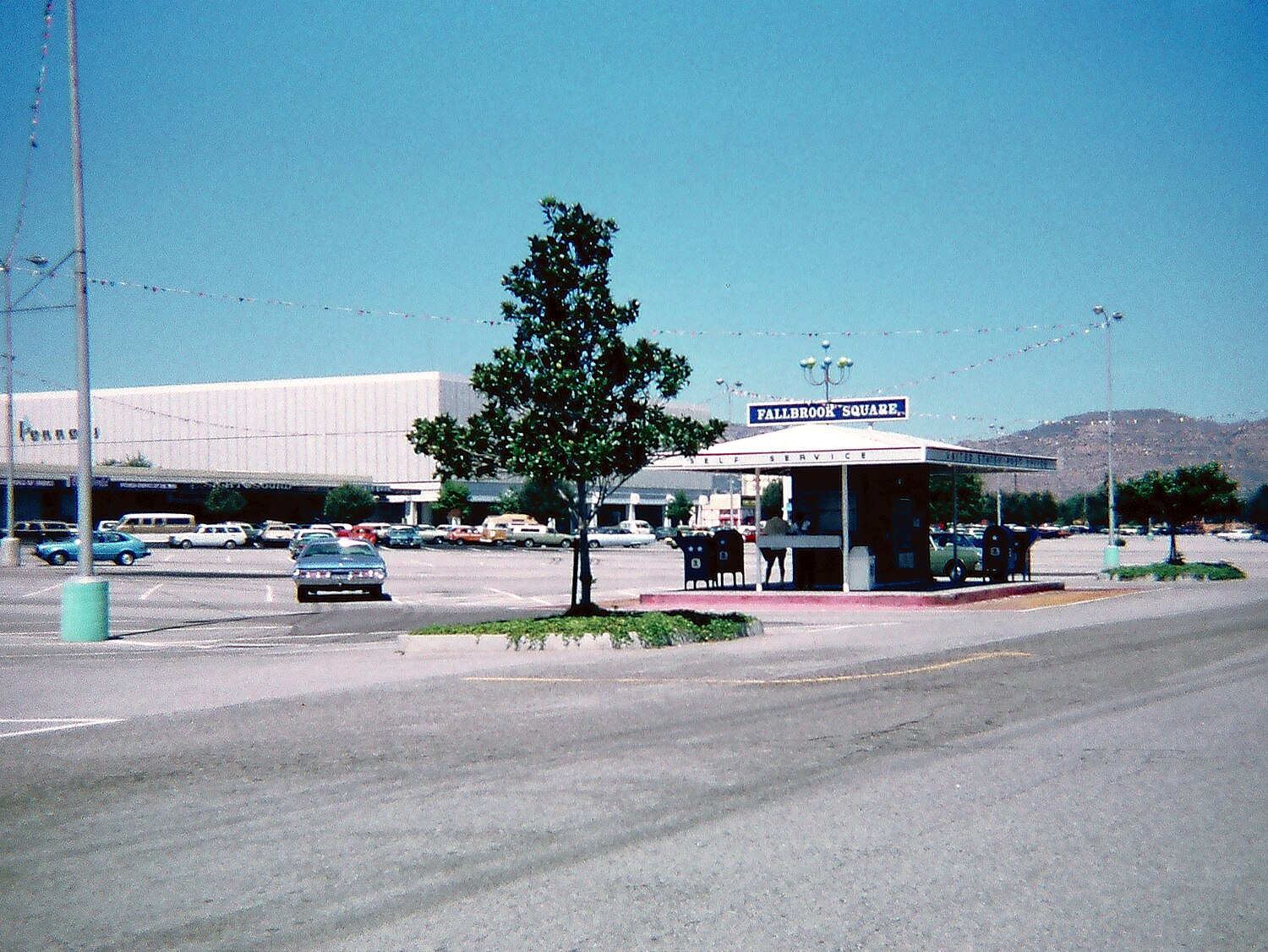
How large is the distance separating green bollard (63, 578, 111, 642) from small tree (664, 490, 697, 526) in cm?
9449

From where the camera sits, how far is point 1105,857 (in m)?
6.18

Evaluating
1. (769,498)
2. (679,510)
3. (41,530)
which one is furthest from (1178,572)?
(679,510)

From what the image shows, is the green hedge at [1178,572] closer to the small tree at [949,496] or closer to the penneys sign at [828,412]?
the penneys sign at [828,412]

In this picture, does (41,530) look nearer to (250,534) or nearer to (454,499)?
(250,534)

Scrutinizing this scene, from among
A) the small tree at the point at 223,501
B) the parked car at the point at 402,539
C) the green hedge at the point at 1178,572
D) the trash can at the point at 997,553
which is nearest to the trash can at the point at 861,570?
the trash can at the point at 997,553

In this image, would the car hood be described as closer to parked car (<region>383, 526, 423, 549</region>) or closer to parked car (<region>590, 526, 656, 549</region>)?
parked car (<region>383, 526, 423, 549</region>)

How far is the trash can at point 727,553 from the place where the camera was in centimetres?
2897

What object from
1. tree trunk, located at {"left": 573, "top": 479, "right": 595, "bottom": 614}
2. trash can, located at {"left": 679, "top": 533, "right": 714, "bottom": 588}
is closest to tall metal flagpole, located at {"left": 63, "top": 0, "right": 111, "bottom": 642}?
tree trunk, located at {"left": 573, "top": 479, "right": 595, "bottom": 614}

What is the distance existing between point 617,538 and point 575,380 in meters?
62.5

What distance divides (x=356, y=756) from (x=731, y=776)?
2.88 m

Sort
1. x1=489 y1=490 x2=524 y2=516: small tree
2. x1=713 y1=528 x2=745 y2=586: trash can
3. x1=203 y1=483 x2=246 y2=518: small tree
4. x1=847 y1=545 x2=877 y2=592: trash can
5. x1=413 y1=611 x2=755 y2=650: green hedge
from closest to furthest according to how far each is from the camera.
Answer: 1. x1=413 y1=611 x2=755 y2=650: green hedge
2. x1=847 y1=545 x2=877 y2=592: trash can
3. x1=713 y1=528 x2=745 y2=586: trash can
4. x1=203 y1=483 x2=246 y2=518: small tree
5. x1=489 y1=490 x2=524 y2=516: small tree

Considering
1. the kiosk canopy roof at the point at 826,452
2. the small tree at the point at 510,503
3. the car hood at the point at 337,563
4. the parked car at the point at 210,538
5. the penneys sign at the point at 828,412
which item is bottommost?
the parked car at the point at 210,538

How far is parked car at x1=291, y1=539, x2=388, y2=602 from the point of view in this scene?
1124 inches

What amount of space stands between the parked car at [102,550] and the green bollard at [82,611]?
98.2ft
